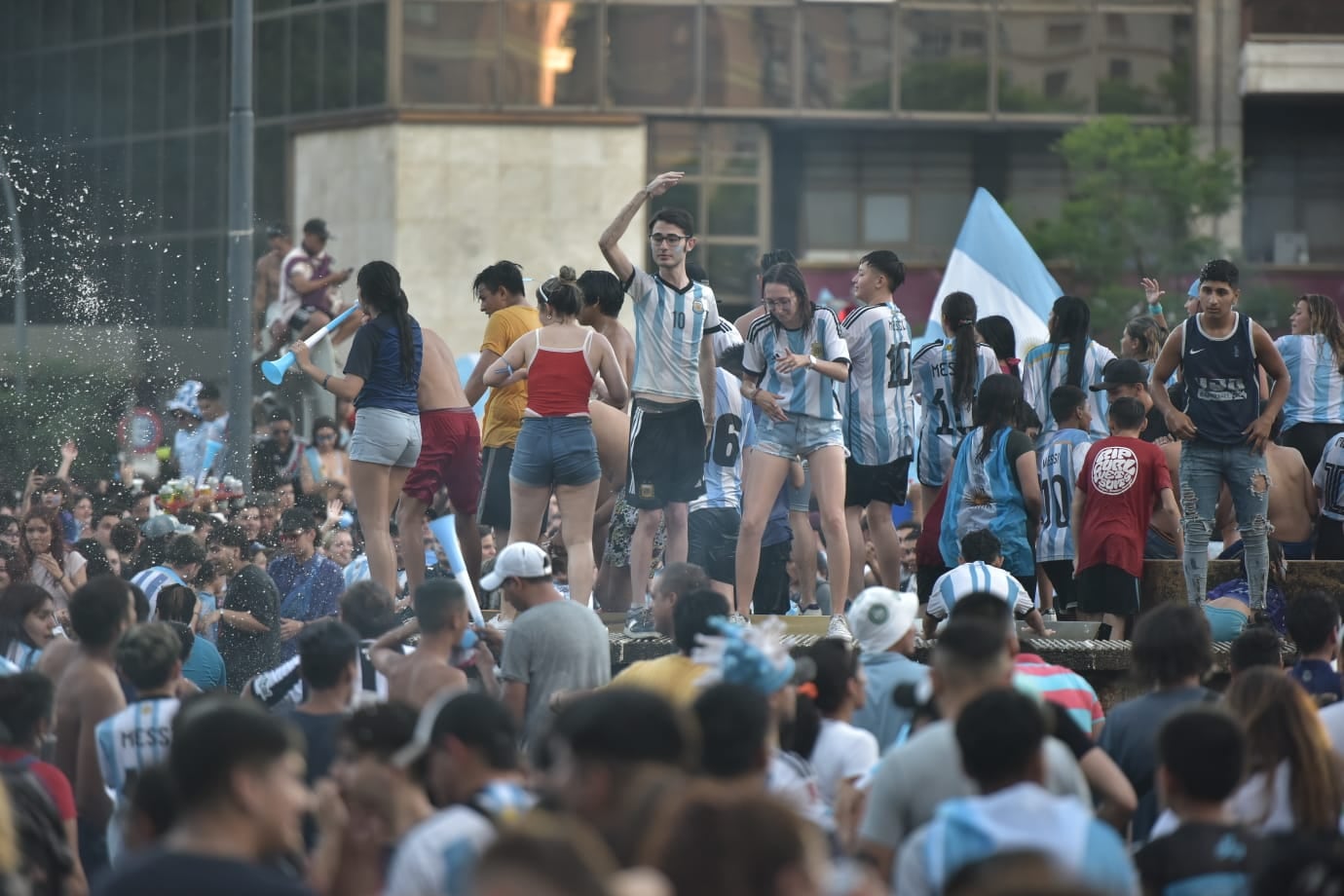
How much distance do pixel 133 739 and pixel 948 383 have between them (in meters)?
6.33

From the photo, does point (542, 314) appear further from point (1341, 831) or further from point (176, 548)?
point (1341, 831)

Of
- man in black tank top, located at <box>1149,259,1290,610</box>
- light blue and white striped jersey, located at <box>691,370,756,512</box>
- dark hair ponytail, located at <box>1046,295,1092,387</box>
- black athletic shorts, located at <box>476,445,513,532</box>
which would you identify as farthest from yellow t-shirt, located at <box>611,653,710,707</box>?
dark hair ponytail, located at <box>1046,295,1092,387</box>

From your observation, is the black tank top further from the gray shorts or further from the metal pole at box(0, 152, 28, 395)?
the metal pole at box(0, 152, 28, 395)

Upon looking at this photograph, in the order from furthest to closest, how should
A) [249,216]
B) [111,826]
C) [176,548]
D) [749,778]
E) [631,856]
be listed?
[249,216]
[176,548]
[111,826]
[749,778]
[631,856]

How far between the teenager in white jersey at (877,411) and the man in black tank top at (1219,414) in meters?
1.64

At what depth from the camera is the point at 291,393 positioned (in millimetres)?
21938

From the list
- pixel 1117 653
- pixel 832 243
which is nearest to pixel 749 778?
pixel 1117 653

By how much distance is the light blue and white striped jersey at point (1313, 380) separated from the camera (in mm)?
12375

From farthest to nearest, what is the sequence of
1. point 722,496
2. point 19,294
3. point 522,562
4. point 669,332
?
point 19,294 < point 722,496 < point 669,332 < point 522,562

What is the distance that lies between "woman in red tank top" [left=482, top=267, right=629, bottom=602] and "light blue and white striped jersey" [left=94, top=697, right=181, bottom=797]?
3.67m

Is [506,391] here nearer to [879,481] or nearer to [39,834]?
[879,481]

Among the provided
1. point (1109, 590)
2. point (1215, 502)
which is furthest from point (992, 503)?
point (1215, 502)

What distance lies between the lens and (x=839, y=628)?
10461 mm

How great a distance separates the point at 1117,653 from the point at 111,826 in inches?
209
